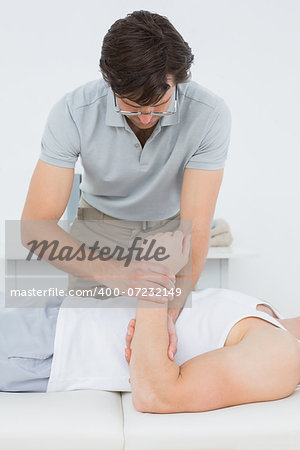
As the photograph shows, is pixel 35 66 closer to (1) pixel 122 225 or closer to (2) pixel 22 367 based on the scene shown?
(1) pixel 122 225

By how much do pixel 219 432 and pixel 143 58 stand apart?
0.79 m

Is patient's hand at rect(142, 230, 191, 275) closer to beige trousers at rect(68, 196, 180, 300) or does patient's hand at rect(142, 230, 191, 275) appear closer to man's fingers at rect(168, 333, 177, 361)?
man's fingers at rect(168, 333, 177, 361)

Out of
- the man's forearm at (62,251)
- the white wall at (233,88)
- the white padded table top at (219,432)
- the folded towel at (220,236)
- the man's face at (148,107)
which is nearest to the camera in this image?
the white padded table top at (219,432)

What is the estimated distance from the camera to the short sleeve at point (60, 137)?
1.56 m

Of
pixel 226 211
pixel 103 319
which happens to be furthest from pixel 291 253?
pixel 103 319

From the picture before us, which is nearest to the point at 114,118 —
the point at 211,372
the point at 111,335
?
the point at 111,335

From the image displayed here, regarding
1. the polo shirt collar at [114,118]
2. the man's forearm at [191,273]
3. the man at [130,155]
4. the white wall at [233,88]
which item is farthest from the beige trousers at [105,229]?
the white wall at [233,88]

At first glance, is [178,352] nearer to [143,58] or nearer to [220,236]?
[143,58]

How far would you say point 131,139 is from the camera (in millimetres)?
1628

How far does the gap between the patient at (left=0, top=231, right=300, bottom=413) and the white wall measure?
1934mm

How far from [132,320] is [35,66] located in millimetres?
2354

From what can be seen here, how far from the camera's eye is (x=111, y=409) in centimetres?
113

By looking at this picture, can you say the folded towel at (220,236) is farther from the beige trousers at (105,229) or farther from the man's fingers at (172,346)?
the man's fingers at (172,346)

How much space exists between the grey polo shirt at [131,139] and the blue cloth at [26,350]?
468 millimetres
